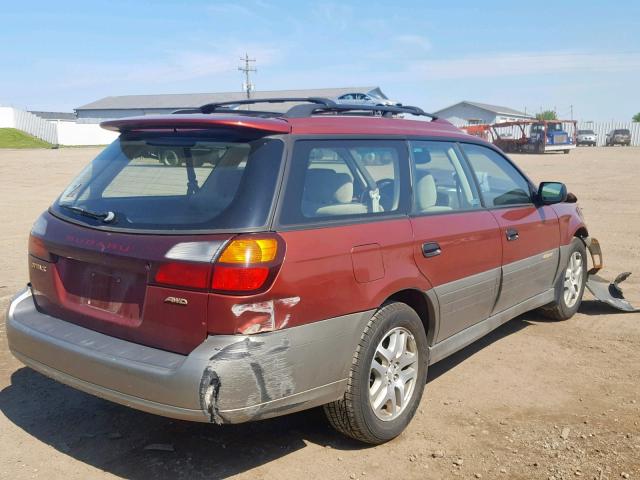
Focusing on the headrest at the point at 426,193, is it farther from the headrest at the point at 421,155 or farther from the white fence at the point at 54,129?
the white fence at the point at 54,129

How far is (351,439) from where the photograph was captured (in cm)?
367

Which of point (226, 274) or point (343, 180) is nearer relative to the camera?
point (226, 274)

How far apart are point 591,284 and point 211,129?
460 cm

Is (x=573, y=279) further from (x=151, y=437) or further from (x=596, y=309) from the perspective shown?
(x=151, y=437)

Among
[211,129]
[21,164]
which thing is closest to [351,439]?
[211,129]

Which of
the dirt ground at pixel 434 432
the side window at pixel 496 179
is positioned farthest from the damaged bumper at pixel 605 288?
the side window at pixel 496 179

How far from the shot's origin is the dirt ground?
336cm

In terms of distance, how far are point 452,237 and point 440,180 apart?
45 centimetres

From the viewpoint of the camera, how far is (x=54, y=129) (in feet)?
171

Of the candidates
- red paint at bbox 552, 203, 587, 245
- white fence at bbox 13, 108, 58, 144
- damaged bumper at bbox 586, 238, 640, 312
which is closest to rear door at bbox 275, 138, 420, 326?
red paint at bbox 552, 203, 587, 245

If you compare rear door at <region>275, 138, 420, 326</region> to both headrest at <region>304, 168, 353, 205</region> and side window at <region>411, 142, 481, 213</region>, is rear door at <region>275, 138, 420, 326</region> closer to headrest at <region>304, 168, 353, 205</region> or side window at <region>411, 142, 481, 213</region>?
headrest at <region>304, 168, 353, 205</region>

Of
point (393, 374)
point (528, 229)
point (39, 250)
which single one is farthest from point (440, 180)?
point (39, 250)

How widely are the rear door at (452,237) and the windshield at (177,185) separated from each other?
1.13m

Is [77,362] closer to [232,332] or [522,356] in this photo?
[232,332]
